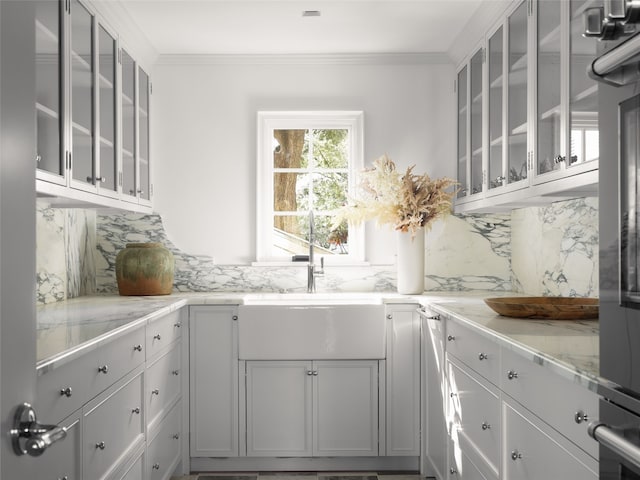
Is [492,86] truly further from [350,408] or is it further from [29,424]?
[29,424]

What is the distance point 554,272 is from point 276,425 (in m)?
1.66

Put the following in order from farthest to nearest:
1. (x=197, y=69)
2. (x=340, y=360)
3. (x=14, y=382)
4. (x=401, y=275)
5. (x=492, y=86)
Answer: (x=197, y=69), (x=401, y=275), (x=340, y=360), (x=492, y=86), (x=14, y=382)

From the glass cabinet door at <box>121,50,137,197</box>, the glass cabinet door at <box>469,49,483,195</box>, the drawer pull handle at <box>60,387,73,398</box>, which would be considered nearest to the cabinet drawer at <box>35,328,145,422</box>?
the drawer pull handle at <box>60,387,73,398</box>

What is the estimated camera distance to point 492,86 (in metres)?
2.80

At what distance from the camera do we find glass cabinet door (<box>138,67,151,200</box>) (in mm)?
3271

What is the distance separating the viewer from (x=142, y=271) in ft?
10.5

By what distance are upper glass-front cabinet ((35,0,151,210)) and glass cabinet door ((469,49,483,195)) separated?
1.85 m

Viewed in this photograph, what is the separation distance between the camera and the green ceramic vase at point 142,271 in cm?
321

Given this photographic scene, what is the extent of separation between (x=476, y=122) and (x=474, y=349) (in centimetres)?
Result: 144

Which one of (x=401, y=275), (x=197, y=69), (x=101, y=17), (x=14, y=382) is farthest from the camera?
(x=197, y=69)

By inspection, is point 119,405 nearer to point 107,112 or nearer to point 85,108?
point 85,108

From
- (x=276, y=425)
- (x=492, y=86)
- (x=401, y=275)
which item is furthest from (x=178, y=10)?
(x=276, y=425)

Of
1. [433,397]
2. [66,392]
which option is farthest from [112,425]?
[433,397]

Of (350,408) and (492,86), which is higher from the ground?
(492,86)
